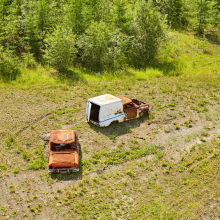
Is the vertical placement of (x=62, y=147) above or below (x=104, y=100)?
below

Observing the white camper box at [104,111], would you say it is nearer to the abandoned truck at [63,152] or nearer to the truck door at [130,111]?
the truck door at [130,111]

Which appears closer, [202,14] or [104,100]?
[104,100]

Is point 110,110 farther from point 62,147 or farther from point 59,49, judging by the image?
point 59,49

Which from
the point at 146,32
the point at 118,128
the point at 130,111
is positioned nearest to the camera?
the point at 118,128

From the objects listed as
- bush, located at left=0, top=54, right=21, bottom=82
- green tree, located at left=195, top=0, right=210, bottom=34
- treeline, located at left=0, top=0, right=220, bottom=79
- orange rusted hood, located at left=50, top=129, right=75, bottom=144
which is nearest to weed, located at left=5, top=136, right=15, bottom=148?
orange rusted hood, located at left=50, top=129, right=75, bottom=144

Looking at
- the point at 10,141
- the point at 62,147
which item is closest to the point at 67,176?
the point at 62,147

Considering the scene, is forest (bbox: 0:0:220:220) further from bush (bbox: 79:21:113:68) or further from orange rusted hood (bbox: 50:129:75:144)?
orange rusted hood (bbox: 50:129:75:144)
